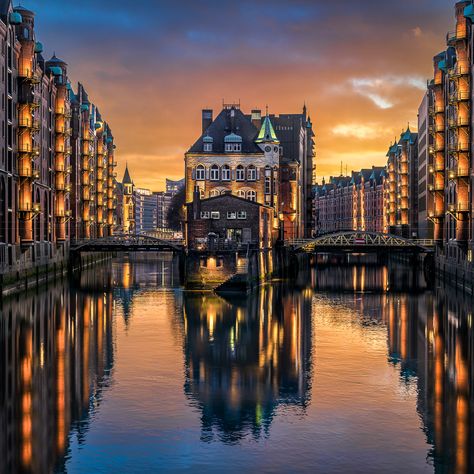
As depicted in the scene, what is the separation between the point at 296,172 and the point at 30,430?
117 meters

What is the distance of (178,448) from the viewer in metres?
27.5

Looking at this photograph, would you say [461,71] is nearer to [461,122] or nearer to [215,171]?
[461,122]

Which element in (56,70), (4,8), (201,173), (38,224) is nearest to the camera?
(4,8)

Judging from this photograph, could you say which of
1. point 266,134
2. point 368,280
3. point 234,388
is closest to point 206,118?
point 266,134

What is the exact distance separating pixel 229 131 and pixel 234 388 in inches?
3486

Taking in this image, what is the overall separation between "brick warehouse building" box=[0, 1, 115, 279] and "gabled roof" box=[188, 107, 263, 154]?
61.0 ft

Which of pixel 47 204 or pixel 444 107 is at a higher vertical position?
pixel 444 107

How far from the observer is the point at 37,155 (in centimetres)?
8369

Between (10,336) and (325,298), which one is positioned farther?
(325,298)

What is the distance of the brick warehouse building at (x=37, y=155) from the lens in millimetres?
74125

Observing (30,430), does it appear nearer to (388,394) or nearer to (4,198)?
(388,394)

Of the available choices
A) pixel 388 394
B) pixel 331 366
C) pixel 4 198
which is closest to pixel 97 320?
pixel 4 198

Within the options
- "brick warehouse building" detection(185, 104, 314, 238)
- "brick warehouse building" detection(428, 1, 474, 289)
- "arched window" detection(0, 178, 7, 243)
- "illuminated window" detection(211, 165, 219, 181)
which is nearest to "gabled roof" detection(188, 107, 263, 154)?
"brick warehouse building" detection(185, 104, 314, 238)

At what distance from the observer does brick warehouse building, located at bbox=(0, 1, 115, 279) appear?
7412cm
